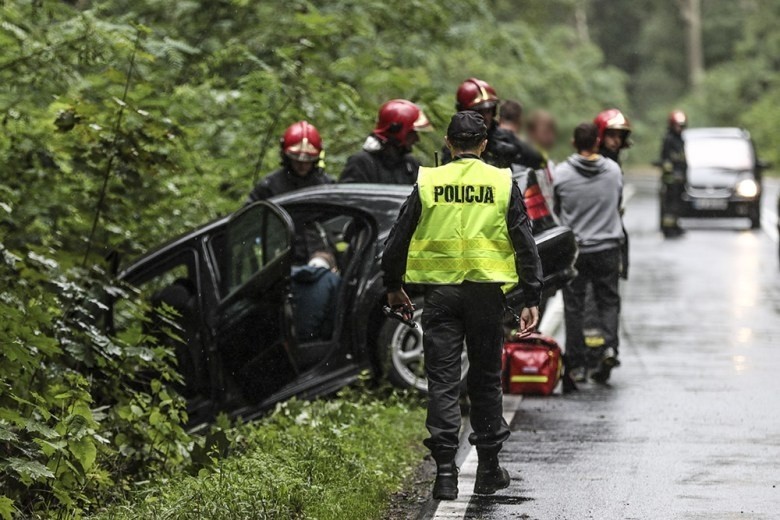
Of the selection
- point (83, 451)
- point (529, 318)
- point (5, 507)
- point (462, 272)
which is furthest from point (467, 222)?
point (5, 507)

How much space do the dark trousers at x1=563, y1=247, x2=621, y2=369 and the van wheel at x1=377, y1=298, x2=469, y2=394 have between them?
140 cm

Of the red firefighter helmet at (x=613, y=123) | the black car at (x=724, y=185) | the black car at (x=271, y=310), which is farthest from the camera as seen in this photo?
the black car at (x=724, y=185)

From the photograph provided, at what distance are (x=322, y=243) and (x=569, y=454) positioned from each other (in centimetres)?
300

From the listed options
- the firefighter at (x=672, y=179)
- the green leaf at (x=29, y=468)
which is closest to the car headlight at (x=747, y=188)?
the firefighter at (x=672, y=179)

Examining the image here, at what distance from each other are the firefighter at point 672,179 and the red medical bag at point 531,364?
48.7ft

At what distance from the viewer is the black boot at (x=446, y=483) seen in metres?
7.53

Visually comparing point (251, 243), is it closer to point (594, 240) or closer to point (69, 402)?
point (69, 402)

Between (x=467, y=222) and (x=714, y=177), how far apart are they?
68.5 feet

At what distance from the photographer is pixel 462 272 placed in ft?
24.4

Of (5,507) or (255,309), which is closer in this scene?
(5,507)

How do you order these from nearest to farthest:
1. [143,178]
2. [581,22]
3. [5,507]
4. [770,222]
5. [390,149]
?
1. [5,507]
2. [390,149]
3. [143,178]
4. [770,222]
5. [581,22]

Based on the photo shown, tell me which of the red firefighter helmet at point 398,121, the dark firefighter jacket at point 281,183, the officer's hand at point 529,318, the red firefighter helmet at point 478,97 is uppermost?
the red firefighter helmet at point 478,97

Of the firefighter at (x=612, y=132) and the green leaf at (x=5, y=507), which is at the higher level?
the firefighter at (x=612, y=132)

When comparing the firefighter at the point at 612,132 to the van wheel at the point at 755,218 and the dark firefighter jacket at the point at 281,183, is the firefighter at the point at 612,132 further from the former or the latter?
the van wheel at the point at 755,218
